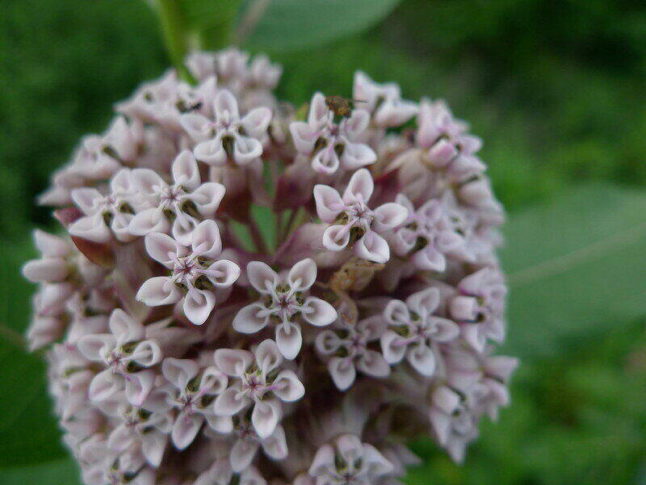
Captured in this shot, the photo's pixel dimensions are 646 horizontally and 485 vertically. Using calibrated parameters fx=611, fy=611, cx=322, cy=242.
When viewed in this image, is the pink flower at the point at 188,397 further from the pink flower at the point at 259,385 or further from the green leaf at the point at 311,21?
the green leaf at the point at 311,21

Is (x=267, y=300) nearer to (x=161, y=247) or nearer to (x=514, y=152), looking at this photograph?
(x=161, y=247)

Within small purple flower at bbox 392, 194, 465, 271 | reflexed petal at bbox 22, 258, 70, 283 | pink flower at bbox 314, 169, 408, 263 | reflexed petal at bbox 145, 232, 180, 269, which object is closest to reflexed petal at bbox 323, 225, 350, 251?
pink flower at bbox 314, 169, 408, 263

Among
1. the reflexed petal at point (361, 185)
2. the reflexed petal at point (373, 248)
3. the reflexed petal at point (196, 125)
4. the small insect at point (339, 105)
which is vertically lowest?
the reflexed petal at point (373, 248)

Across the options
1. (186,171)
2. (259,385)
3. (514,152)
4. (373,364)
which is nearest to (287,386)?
(259,385)

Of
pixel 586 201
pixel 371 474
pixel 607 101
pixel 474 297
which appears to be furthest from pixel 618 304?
pixel 607 101

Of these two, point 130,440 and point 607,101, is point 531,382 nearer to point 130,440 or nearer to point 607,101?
point 130,440

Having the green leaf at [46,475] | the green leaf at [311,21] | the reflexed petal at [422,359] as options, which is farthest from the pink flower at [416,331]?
the green leaf at [46,475]

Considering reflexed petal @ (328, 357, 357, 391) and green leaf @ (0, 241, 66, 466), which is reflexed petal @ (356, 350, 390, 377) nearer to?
reflexed petal @ (328, 357, 357, 391)
